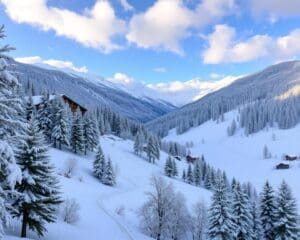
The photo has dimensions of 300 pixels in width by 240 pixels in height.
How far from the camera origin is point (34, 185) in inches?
1080

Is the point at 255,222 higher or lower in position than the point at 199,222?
higher

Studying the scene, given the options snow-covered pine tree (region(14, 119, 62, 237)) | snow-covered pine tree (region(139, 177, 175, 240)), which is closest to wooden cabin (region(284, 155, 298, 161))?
snow-covered pine tree (region(139, 177, 175, 240))

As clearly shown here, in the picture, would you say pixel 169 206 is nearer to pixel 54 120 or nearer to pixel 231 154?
pixel 54 120

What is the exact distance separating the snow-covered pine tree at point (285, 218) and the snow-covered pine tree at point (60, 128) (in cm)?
4693

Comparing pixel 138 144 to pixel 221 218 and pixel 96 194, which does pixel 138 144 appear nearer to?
pixel 96 194

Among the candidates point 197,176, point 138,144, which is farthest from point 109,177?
point 138,144

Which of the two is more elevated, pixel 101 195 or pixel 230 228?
pixel 101 195

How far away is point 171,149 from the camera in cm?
14562

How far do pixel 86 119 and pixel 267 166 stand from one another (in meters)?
91.6

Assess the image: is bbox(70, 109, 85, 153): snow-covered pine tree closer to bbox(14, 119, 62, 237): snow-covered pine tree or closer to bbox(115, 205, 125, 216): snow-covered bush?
bbox(115, 205, 125, 216): snow-covered bush

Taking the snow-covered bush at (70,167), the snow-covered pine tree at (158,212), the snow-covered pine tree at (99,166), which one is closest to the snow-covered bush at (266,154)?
the snow-covered pine tree at (99,166)

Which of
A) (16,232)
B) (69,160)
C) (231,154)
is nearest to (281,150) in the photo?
(231,154)

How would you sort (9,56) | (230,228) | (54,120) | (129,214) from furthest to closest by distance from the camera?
(54,120), (129,214), (230,228), (9,56)

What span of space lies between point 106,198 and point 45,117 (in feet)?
109
